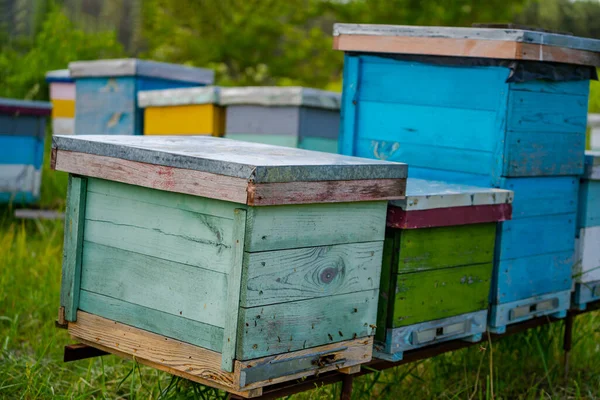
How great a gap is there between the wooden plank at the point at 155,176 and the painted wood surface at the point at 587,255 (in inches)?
75.8

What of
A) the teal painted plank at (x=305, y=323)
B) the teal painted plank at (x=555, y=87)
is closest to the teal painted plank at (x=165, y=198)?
the teal painted plank at (x=305, y=323)

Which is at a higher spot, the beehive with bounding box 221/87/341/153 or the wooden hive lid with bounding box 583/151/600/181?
the beehive with bounding box 221/87/341/153

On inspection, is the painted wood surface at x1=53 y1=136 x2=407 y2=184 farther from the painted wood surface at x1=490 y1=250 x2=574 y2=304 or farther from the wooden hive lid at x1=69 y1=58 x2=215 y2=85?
the wooden hive lid at x1=69 y1=58 x2=215 y2=85

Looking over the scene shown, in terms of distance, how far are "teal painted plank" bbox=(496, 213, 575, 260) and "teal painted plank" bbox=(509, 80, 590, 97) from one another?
0.48m

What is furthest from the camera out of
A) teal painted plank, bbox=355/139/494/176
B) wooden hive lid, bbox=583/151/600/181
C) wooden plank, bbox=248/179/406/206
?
wooden hive lid, bbox=583/151/600/181

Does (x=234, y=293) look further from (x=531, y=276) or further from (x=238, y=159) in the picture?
(x=531, y=276)

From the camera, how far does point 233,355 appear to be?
6.57 ft

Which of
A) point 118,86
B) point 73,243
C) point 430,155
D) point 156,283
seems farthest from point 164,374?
point 118,86

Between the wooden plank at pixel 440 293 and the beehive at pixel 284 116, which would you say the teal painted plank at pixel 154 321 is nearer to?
the wooden plank at pixel 440 293

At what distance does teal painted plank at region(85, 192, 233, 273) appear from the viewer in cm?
203

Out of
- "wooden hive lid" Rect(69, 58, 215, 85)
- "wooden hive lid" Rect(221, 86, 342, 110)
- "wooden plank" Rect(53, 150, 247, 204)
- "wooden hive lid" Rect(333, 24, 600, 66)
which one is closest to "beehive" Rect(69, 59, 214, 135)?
"wooden hive lid" Rect(69, 58, 215, 85)

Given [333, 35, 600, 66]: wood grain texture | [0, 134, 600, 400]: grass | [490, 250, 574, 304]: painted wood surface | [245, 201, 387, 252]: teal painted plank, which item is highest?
[333, 35, 600, 66]: wood grain texture

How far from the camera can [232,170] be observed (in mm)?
1958

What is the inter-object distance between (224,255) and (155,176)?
31cm
